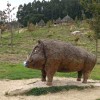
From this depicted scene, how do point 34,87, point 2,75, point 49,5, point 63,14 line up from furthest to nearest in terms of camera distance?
point 49,5, point 63,14, point 2,75, point 34,87

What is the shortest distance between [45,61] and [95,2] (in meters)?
10.7

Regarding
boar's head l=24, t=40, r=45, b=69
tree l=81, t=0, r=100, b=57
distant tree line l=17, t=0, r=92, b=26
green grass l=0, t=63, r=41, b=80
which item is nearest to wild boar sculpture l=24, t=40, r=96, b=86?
boar's head l=24, t=40, r=45, b=69

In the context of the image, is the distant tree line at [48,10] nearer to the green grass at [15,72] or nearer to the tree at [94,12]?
the tree at [94,12]

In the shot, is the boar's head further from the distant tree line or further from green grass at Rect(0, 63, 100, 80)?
the distant tree line

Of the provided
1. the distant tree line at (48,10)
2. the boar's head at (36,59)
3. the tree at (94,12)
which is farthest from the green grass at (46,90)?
the distant tree line at (48,10)

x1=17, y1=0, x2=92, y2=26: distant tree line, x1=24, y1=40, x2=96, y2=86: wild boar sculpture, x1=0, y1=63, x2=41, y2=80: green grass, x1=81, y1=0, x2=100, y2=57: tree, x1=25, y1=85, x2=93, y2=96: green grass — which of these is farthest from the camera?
x1=17, y1=0, x2=92, y2=26: distant tree line

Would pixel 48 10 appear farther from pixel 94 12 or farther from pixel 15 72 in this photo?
pixel 15 72

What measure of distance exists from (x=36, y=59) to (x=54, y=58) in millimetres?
691

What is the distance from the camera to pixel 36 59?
1249 cm

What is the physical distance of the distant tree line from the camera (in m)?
84.2

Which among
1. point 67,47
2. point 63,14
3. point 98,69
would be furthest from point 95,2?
point 63,14

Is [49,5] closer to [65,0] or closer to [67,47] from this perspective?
[65,0]

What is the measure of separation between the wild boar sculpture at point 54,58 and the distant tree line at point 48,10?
66.4 metres

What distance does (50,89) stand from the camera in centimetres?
1255
